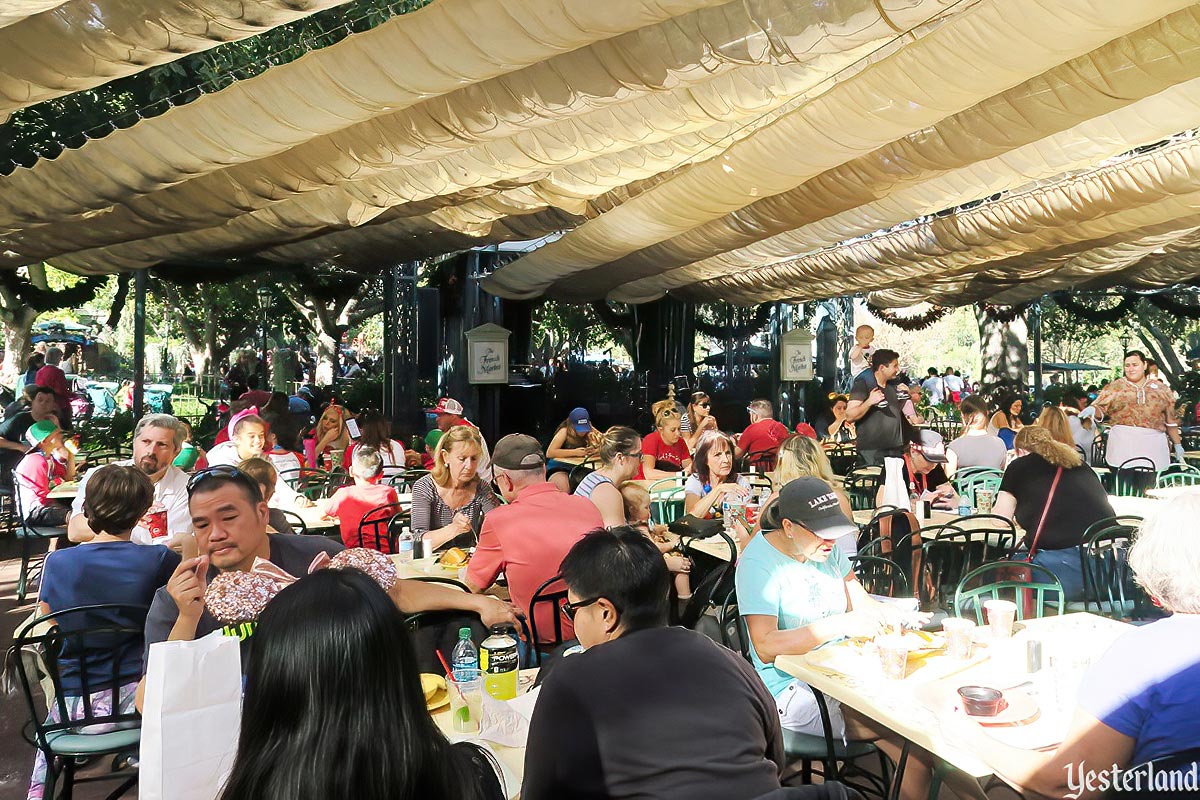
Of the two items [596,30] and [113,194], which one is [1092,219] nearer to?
[596,30]

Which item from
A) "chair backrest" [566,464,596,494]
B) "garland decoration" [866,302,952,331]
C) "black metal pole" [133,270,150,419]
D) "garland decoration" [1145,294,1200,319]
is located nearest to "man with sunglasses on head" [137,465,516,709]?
"chair backrest" [566,464,596,494]

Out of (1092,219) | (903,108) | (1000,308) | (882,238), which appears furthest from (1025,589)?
(1000,308)

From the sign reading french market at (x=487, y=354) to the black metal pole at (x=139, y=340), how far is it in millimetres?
3790

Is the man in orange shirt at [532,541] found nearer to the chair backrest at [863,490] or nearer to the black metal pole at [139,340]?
the chair backrest at [863,490]

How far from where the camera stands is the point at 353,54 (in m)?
3.88

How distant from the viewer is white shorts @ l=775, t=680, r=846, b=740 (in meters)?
3.12

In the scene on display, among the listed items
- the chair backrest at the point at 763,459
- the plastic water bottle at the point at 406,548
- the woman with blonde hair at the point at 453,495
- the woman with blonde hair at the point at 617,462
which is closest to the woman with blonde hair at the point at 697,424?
the chair backrest at the point at 763,459

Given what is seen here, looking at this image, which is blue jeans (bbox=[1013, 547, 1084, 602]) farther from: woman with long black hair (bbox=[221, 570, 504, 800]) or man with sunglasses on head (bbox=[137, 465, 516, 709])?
woman with long black hair (bbox=[221, 570, 504, 800])

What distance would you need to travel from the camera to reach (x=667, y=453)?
847cm

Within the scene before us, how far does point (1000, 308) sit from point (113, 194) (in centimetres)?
1358

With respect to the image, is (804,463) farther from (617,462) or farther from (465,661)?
(465,661)

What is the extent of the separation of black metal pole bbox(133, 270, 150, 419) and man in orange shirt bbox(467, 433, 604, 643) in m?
7.99

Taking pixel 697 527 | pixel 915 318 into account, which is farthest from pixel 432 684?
pixel 915 318

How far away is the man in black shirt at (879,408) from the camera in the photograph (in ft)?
23.6
